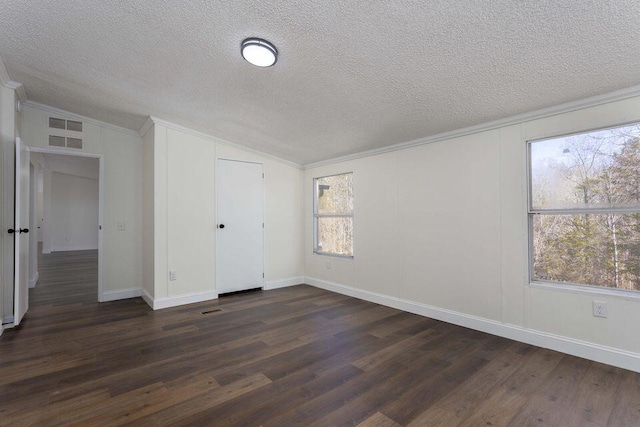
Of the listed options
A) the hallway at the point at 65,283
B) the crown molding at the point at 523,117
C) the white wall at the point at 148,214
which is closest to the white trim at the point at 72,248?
the hallway at the point at 65,283

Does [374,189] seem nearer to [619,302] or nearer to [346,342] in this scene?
[346,342]

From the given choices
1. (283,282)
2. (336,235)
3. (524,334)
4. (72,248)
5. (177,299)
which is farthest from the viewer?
(72,248)

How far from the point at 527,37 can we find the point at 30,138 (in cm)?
547

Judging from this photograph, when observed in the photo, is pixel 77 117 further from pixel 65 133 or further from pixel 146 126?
pixel 146 126

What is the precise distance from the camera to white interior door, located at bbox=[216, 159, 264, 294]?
4.52m

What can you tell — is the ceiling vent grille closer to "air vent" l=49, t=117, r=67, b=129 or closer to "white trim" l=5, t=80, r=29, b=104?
"air vent" l=49, t=117, r=67, b=129

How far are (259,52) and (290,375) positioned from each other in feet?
7.92

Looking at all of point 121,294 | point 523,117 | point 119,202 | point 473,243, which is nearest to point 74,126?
point 119,202

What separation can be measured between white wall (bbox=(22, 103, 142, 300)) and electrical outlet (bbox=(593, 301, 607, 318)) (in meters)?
5.43

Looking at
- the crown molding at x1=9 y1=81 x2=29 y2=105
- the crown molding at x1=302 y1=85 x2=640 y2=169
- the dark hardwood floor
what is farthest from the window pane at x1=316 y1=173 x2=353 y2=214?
the crown molding at x1=9 y1=81 x2=29 y2=105

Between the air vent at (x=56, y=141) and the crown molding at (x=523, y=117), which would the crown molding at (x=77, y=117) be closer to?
the air vent at (x=56, y=141)

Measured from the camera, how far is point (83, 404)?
1.86 m

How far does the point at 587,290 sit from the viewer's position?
2.50m

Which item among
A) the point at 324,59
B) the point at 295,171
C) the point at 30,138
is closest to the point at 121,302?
the point at 30,138
